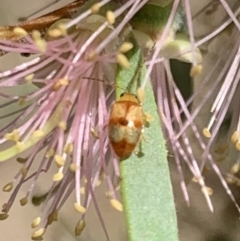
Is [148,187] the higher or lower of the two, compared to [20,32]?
lower

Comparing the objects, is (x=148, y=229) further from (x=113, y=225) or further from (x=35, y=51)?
(x=113, y=225)

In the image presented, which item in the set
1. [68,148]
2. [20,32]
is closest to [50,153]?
[68,148]

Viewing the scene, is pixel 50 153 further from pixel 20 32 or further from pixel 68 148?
pixel 20 32

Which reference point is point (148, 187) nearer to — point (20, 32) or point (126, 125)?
point (126, 125)

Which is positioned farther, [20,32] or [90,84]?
[90,84]

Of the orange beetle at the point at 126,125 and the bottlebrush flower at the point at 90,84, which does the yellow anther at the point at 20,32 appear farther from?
the orange beetle at the point at 126,125

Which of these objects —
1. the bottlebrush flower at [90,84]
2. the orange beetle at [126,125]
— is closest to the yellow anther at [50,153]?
the bottlebrush flower at [90,84]
